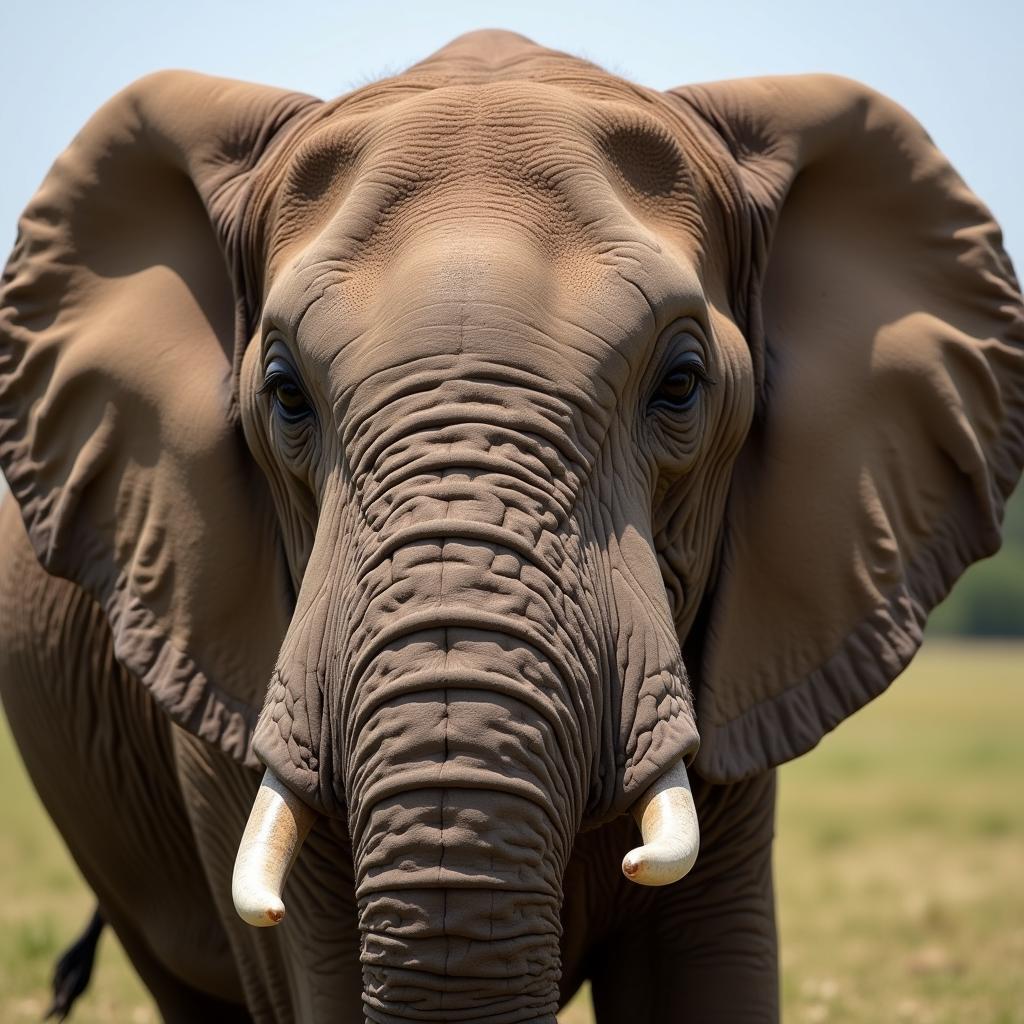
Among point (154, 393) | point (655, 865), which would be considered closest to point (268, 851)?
point (655, 865)

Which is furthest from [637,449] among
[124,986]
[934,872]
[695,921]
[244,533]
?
[934,872]

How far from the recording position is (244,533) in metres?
4.54

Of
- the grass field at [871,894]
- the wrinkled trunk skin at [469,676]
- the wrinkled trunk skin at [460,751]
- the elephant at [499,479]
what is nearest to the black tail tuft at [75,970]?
the grass field at [871,894]

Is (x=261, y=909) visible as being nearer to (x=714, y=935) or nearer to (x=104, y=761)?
(x=714, y=935)

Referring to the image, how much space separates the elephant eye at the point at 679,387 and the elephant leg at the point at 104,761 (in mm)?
2105

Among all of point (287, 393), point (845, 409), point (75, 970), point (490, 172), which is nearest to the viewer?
point (490, 172)

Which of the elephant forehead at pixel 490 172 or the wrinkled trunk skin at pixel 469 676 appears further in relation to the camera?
the elephant forehead at pixel 490 172

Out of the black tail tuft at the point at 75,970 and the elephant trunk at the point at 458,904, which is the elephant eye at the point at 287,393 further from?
the black tail tuft at the point at 75,970

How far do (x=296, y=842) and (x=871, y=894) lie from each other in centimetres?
938

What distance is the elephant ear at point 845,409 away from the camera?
445cm

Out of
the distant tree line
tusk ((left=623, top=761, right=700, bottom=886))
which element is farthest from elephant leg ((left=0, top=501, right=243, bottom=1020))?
the distant tree line

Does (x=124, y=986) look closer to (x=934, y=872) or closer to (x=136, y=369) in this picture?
(x=136, y=369)

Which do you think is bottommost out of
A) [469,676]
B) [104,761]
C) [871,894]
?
[871,894]

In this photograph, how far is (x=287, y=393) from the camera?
4.06 m
